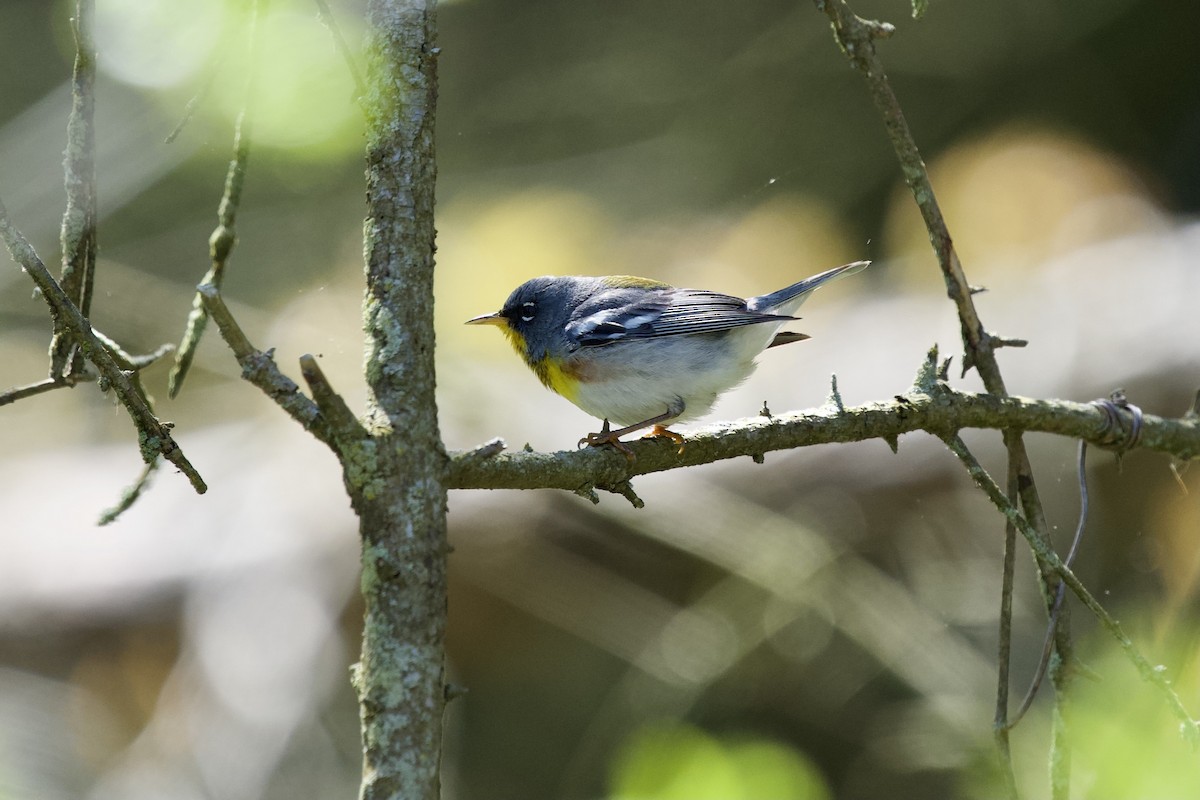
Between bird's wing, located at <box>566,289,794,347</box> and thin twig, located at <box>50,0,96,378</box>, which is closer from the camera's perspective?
thin twig, located at <box>50,0,96,378</box>

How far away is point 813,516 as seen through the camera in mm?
5699

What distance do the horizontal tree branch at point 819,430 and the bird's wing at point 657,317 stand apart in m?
1.08

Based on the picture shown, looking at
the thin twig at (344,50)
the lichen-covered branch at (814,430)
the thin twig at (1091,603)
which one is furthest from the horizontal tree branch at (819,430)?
the thin twig at (344,50)

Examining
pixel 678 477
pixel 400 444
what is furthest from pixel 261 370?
pixel 678 477

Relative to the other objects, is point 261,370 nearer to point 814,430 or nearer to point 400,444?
point 400,444

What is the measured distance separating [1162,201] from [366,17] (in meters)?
7.51

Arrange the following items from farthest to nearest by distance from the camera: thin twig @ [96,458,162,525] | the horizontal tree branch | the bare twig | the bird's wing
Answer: the bird's wing, the bare twig, the horizontal tree branch, thin twig @ [96,458,162,525]

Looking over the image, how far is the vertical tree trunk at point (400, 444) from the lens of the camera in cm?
167

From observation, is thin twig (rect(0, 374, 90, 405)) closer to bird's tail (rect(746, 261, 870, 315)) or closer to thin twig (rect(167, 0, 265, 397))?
thin twig (rect(167, 0, 265, 397))

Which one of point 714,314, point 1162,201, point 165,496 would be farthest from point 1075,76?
point 165,496

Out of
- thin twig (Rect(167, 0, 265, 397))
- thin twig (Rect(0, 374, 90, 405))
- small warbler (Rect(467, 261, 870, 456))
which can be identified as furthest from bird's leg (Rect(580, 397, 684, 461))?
thin twig (Rect(0, 374, 90, 405))

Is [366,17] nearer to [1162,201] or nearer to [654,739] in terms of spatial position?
[654,739]

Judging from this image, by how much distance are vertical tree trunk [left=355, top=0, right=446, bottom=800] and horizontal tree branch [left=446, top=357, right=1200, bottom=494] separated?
1.13 feet

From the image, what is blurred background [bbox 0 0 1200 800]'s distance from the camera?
4.64 m
